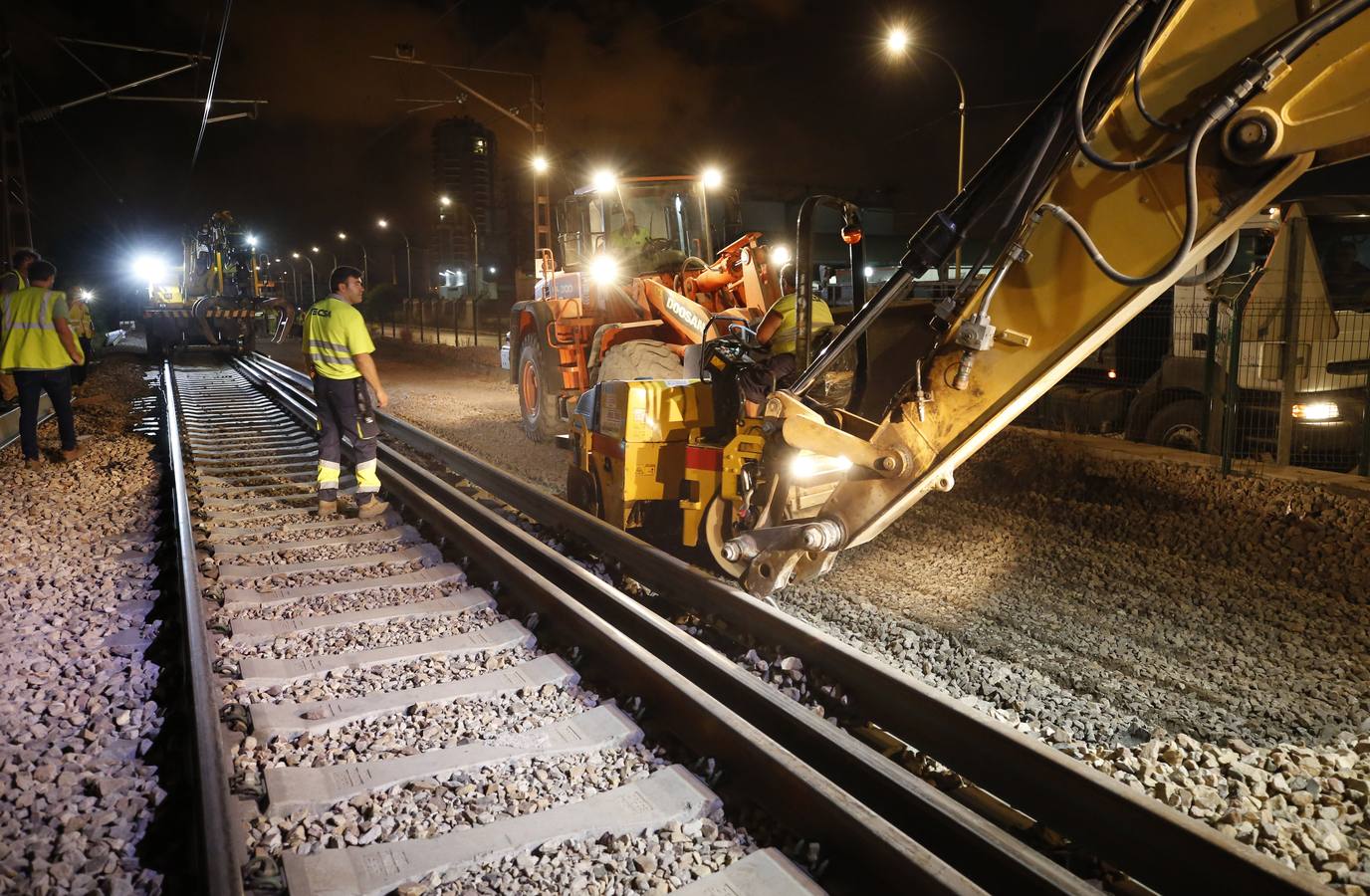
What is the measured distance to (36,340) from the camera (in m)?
9.35

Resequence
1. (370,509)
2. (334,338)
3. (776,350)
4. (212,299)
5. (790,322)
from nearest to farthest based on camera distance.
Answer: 1. (790,322)
2. (776,350)
3. (334,338)
4. (370,509)
5. (212,299)

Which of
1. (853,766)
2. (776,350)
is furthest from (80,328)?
(853,766)

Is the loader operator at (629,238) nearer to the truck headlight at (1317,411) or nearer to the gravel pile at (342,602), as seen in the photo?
the gravel pile at (342,602)

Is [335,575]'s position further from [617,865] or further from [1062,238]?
[1062,238]

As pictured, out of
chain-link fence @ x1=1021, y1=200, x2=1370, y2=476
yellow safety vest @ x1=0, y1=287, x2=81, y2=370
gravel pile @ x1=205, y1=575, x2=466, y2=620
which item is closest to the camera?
gravel pile @ x1=205, y1=575, x2=466, y2=620

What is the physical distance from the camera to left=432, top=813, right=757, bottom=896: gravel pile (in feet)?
9.35

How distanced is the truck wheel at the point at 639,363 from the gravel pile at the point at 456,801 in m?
6.22

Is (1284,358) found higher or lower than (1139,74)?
lower

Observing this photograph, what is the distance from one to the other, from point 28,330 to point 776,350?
779cm

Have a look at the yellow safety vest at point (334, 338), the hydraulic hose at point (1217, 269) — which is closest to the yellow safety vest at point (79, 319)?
the yellow safety vest at point (334, 338)

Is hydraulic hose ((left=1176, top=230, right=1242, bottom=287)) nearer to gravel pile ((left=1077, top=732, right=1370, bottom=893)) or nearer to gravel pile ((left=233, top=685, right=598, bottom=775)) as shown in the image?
gravel pile ((left=1077, top=732, right=1370, bottom=893))

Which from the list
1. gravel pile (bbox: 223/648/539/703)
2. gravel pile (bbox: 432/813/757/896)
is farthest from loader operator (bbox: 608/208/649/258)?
gravel pile (bbox: 432/813/757/896)

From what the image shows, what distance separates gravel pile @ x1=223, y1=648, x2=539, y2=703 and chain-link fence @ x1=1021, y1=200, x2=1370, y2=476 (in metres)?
6.75

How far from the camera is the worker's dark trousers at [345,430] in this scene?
7.75m
